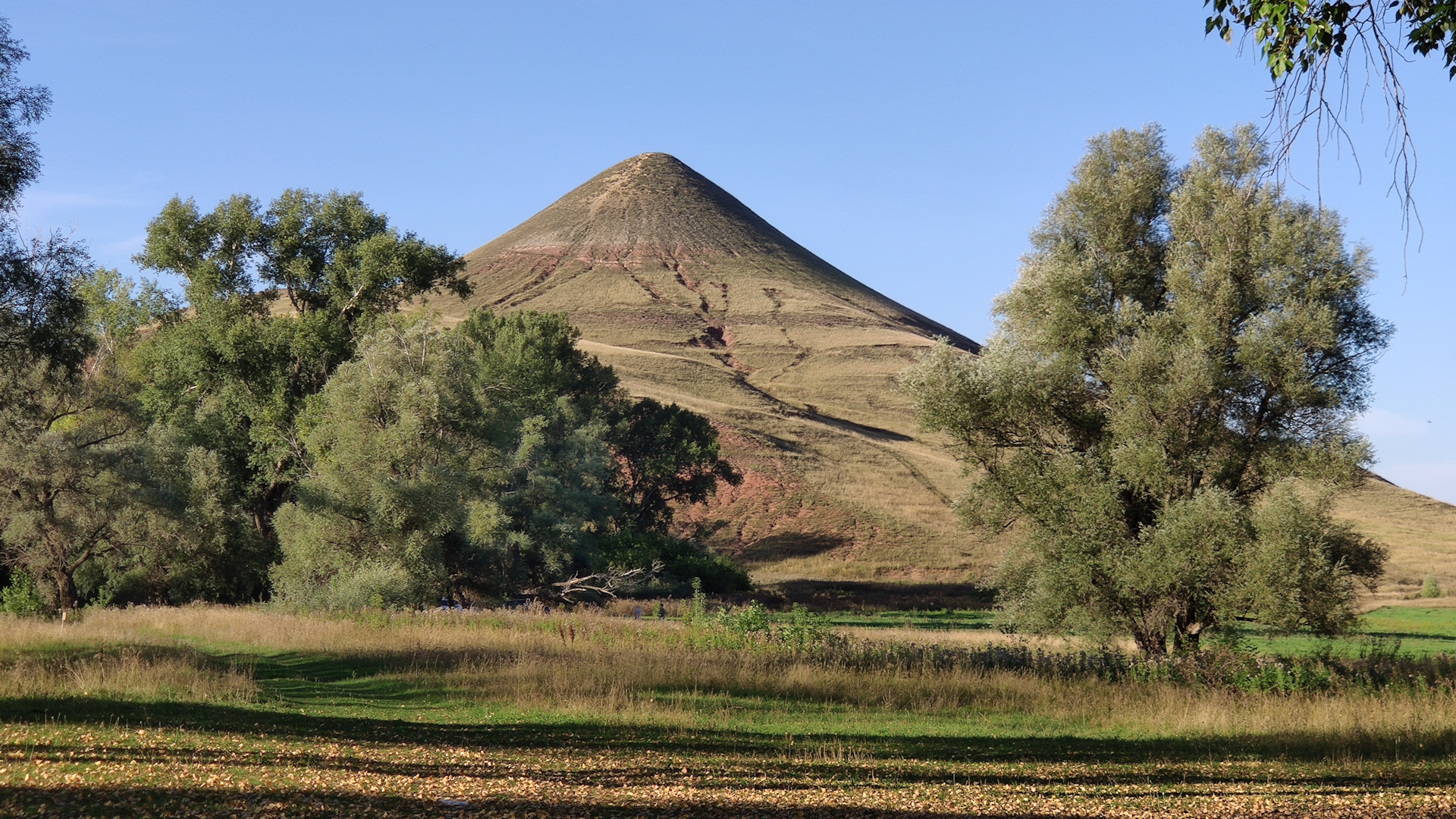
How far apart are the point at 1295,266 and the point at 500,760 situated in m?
22.4

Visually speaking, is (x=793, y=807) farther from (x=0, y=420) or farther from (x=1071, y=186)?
(x=0, y=420)

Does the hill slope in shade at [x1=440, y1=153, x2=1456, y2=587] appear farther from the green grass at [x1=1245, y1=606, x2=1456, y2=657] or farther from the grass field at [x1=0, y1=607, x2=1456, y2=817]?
the grass field at [x1=0, y1=607, x2=1456, y2=817]

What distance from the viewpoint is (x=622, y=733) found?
46.9ft

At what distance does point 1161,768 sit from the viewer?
12.4 meters

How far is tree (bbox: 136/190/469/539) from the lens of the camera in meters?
46.0

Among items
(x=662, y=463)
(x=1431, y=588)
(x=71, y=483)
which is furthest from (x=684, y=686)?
(x=1431, y=588)

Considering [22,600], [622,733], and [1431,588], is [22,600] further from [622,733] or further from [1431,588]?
[1431,588]

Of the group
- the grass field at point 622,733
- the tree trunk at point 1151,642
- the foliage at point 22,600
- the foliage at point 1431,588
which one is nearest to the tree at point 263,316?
the foliage at point 22,600

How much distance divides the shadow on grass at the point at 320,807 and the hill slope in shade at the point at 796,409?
23.6m

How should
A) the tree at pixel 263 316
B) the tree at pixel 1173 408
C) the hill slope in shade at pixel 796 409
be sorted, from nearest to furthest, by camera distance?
the tree at pixel 1173 408
the tree at pixel 263 316
the hill slope in shade at pixel 796 409

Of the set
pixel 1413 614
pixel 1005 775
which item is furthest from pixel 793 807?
pixel 1413 614

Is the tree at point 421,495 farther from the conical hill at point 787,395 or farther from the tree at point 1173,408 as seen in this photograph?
the tree at point 1173,408

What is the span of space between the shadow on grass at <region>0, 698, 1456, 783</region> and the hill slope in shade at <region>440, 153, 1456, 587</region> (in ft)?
57.1

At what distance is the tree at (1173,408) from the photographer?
23.6 meters
